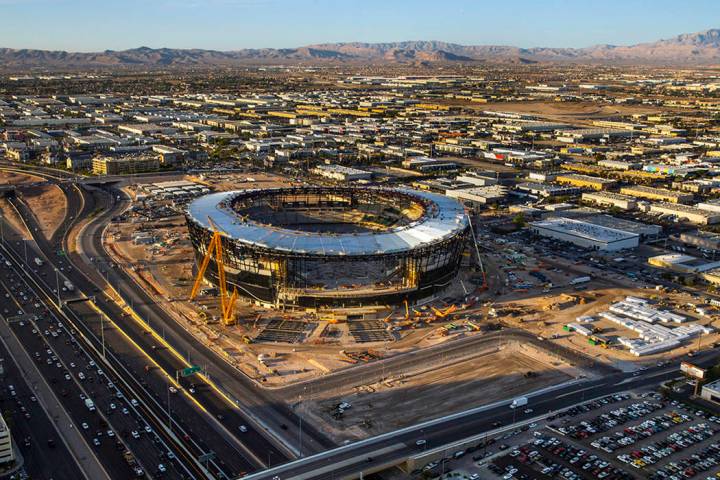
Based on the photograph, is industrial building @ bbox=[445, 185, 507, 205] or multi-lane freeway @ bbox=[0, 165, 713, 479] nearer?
multi-lane freeway @ bbox=[0, 165, 713, 479]

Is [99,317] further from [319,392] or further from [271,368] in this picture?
[319,392]

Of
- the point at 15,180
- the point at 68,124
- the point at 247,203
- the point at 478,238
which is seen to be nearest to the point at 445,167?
the point at 478,238

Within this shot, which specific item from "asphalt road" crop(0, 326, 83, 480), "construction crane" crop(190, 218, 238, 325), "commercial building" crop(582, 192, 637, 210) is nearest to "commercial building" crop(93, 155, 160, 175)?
"construction crane" crop(190, 218, 238, 325)

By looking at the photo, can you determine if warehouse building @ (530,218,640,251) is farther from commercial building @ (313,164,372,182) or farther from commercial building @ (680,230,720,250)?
commercial building @ (313,164,372,182)

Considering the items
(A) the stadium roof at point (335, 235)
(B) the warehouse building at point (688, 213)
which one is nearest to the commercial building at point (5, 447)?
(A) the stadium roof at point (335, 235)

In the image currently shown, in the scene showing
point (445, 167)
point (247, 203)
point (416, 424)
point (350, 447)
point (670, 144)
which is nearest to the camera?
point (350, 447)

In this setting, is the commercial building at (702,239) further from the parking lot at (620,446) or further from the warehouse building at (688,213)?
the parking lot at (620,446)
